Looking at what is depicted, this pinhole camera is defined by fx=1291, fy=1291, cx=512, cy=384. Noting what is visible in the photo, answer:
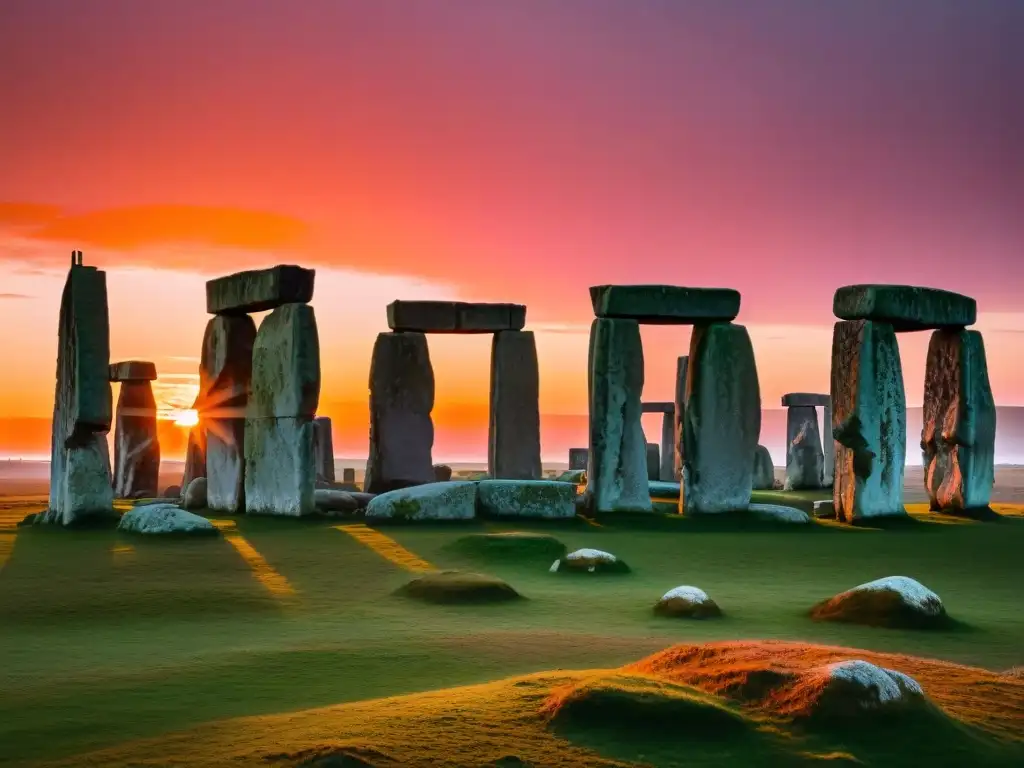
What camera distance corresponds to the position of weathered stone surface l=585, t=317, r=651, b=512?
18.0 m

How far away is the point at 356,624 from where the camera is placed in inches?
352

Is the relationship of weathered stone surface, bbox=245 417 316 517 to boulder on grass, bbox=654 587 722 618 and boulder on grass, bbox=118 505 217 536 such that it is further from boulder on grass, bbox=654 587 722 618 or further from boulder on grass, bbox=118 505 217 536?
boulder on grass, bbox=654 587 722 618

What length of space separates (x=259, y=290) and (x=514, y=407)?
23.4 ft

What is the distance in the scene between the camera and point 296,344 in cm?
1728

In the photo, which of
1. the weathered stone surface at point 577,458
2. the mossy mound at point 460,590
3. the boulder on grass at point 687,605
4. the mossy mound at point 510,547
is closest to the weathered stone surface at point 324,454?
the weathered stone surface at point 577,458

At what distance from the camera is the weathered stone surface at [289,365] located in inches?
679

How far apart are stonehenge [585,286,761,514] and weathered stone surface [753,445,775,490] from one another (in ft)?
40.2

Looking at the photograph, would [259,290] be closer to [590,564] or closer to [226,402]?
[226,402]

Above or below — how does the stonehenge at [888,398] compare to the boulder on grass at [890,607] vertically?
above

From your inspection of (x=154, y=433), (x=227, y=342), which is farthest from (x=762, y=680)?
(x=154, y=433)

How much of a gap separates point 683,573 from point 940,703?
658 centimetres

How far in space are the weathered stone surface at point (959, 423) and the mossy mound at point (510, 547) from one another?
9216 mm

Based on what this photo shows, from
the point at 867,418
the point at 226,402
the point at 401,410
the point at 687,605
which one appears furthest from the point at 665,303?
the point at 687,605

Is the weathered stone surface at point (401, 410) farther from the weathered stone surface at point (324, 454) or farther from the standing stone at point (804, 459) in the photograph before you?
the standing stone at point (804, 459)
